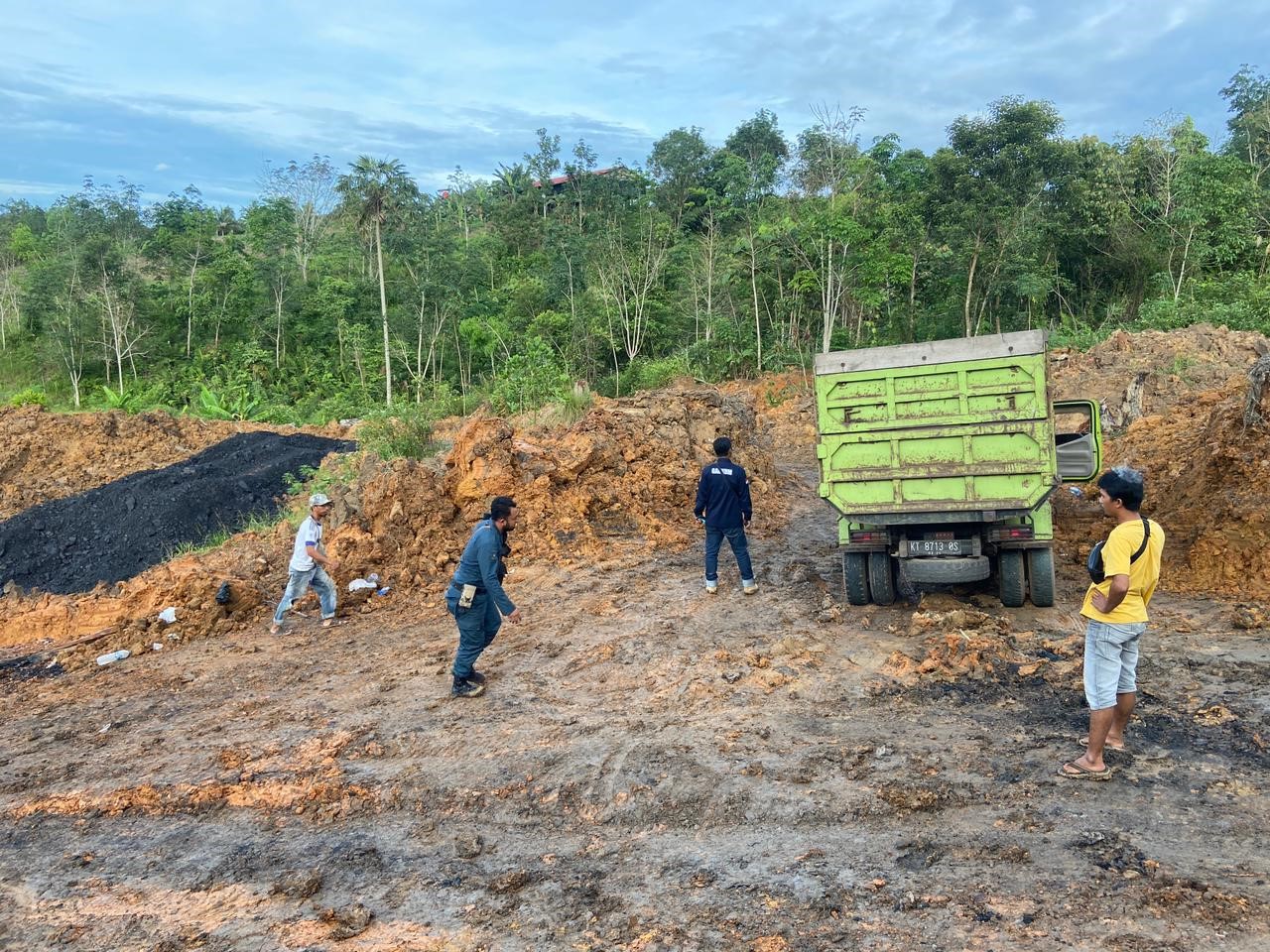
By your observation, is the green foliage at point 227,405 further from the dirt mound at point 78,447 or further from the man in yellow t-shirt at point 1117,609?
the man in yellow t-shirt at point 1117,609

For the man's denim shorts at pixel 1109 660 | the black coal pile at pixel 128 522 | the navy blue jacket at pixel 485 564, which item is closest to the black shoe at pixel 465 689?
the navy blue jacket at pixel 485 564

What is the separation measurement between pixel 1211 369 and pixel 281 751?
1840 cm

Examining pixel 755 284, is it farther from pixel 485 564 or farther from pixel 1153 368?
pixel 485 564

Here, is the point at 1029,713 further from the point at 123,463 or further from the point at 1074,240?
the point at 1074,240

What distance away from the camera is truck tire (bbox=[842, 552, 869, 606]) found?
793cm

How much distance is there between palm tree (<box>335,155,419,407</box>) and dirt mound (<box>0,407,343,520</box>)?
1034 cm

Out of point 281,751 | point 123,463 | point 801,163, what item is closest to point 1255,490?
point 281,751

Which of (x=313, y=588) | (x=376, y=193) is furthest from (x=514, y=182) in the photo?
(x=313, y=588)

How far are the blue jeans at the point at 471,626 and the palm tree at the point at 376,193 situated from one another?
24977 mm

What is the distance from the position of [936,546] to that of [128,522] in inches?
473

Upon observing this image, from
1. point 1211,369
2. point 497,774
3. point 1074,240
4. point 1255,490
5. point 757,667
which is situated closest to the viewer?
point 497,774

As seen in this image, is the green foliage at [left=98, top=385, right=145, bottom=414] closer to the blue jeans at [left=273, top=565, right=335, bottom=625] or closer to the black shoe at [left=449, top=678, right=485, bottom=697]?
the blue jeans at [left=273, top=565, right=335, bottom=625]

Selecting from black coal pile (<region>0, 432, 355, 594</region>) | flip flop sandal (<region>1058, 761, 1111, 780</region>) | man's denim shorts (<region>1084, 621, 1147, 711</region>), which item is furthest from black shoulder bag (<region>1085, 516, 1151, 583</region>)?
black coal pile (<region>0, 432, 355, 594</region>)

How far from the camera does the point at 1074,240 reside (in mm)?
27109
